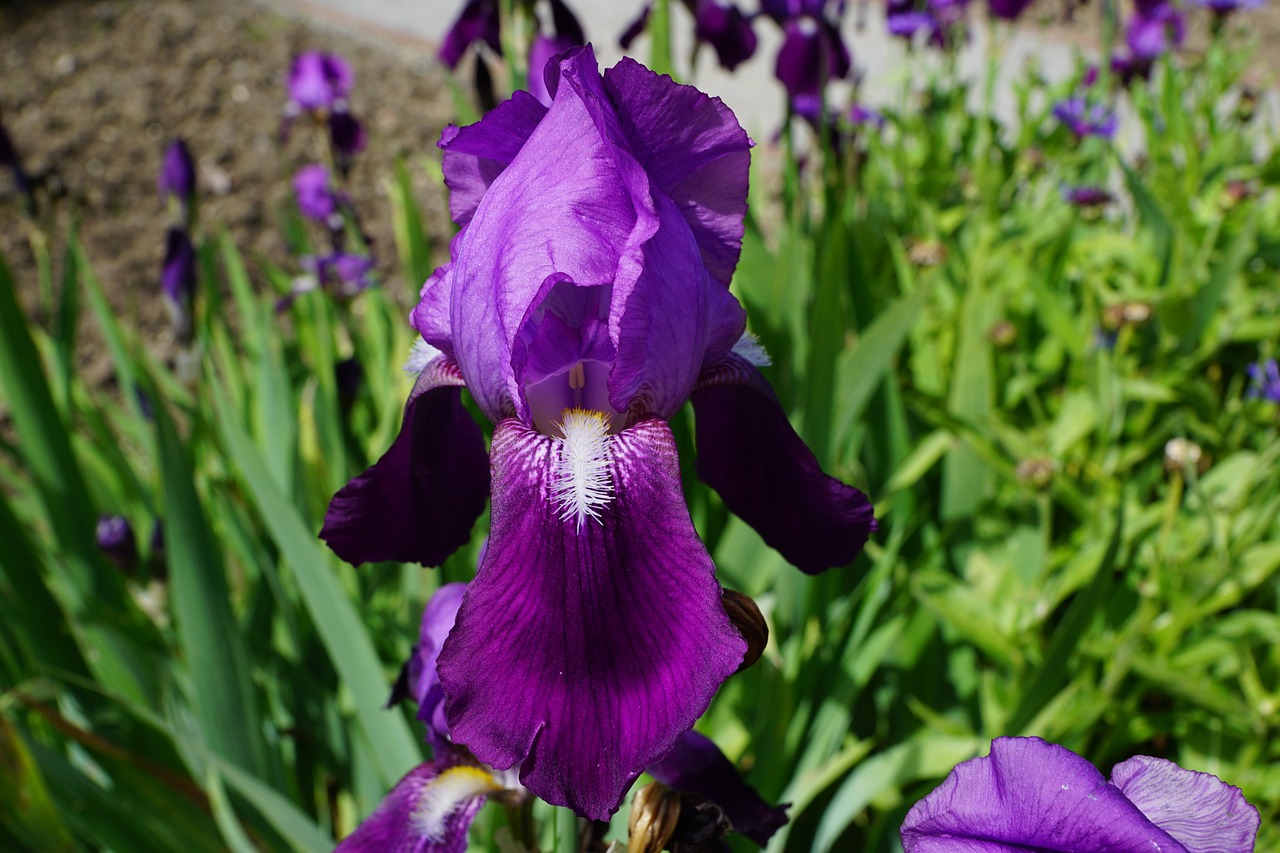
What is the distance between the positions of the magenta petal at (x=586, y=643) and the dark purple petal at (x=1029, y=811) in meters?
0.16

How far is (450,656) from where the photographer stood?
61cm

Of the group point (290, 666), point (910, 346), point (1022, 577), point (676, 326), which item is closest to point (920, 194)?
point (910, 346)

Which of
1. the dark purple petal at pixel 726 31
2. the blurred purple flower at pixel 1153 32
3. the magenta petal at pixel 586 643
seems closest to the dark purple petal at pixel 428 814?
the magenta petal at pixel 586 643

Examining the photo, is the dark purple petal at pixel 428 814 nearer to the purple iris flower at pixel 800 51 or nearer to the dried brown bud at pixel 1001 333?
the dried brown bud at pixel 1001 333

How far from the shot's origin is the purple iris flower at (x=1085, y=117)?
3.01 meters

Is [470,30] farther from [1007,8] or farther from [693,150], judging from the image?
[693,150]

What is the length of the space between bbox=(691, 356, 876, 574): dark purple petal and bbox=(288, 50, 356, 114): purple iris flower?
3.08m

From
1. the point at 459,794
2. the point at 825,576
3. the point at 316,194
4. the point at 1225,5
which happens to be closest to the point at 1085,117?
the point at 1225,5

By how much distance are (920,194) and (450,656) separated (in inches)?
125

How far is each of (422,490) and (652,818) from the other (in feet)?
1.13

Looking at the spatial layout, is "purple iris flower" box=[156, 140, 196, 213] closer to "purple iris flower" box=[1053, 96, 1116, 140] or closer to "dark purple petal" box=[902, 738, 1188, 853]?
"dark purple petal" box=[902, 738, 1188, 853]

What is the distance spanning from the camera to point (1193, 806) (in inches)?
23.9

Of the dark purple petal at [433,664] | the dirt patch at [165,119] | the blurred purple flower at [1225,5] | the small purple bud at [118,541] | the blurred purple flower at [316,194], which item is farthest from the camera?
the dirt patch at [165,119]

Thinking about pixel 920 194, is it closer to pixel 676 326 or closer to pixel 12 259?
pixel 676 326
